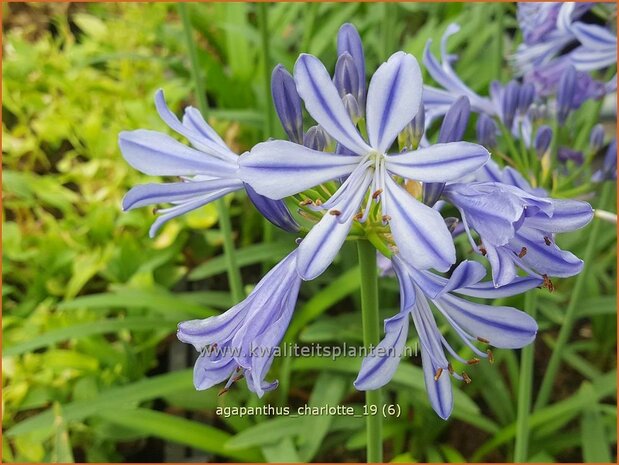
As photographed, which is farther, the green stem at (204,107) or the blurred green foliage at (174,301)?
the blurred green foliage at (174,301)

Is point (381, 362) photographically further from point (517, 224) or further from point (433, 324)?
point (517, 224)

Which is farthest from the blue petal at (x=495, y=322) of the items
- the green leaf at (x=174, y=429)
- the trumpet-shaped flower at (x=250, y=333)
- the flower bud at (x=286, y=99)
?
the green leaf at (x=174, y=429)

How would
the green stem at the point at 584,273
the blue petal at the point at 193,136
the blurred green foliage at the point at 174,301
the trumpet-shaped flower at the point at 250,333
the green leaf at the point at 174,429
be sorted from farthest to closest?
the blurred green foliage at the point at 174,301
the green leaf at the point at 174,429
the green stem at the point at 584,273
the blue petal at the point at 193,136
the trumpet-shaped flower at the point at 250,333

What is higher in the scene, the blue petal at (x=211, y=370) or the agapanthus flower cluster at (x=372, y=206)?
the agapanthus flower cluster at (x=372, y=206)

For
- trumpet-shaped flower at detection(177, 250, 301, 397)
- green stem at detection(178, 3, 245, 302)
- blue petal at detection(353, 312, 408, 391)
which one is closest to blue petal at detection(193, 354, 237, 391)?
trumpet-shaped flower at detection(177, 250, 301, 397)

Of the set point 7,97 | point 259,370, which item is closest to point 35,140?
point 7,97

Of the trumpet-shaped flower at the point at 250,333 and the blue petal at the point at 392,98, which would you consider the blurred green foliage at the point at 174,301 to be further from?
the blue petal at the point at 392,98

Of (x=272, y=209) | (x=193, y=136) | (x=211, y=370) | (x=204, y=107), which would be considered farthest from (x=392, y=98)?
(x=204, y=107)

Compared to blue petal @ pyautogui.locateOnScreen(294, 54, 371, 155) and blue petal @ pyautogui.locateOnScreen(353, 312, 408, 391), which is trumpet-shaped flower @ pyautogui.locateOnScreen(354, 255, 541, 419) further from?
blue petal @ pyautogui.locateOnScreen(294, 54, 371, 155)
